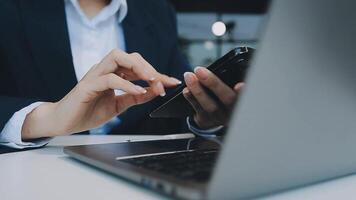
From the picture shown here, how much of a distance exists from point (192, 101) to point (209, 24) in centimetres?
568

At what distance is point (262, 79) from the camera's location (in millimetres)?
243

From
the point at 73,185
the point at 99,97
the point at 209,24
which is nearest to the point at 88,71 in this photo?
the point at 99,97

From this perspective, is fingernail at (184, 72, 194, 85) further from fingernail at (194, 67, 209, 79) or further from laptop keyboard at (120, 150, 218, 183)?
laptop keyboard at (120, 150, 218, 183)

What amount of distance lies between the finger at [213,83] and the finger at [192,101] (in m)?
0.05

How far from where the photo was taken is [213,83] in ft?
1.88

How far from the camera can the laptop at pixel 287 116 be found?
245mm

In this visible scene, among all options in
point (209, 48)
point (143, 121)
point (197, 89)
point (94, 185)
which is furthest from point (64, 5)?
point (209, 48)

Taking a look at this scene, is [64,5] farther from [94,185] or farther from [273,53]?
[273,53]

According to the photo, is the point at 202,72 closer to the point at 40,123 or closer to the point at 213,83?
the point at 213,83

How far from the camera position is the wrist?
64 centimetres

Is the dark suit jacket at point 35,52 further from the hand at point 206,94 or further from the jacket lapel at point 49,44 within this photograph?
the hand at point 206,94

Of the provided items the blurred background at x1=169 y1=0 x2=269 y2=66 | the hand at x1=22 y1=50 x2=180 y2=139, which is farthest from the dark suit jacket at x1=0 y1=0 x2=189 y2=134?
the blurred background at x1=169 y1=0 x2=269 y2=66

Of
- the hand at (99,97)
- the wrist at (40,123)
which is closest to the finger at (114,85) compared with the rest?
the hand at (99,97)

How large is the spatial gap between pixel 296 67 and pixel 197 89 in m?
0.32
